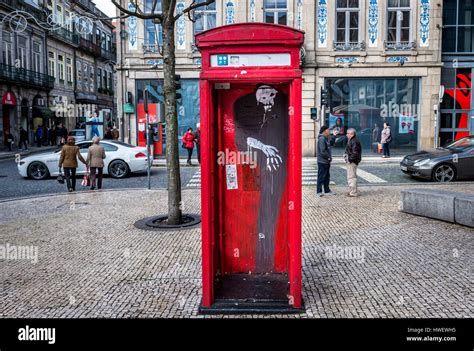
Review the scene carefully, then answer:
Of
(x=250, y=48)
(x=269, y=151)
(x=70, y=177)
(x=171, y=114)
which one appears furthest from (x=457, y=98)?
(x=250, y=48)

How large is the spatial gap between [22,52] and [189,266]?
125ft

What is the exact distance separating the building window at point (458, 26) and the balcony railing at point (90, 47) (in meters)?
37.1

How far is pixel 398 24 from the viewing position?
2475cm

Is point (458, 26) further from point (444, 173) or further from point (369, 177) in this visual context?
point (444, 173)

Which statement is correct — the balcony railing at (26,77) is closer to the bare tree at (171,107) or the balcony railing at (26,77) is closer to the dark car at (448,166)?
the bare tree at (171,107)

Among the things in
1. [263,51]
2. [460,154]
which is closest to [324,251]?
[263,51]

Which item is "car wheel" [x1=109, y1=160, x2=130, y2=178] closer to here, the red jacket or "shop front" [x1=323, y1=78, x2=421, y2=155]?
the red jacket

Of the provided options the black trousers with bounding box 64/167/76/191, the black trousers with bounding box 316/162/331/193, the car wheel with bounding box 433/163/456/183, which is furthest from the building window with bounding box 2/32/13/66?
the car wheel with bounding box 433/163/456/183

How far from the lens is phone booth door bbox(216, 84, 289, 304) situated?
5.34m

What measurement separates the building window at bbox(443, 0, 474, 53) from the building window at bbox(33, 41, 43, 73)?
32.1 metres

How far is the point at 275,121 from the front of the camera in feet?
17.5

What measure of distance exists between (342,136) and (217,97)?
20775 mm

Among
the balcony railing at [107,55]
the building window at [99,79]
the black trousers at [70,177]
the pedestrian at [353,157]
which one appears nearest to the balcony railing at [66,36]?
the balcony railing at [107,55]
